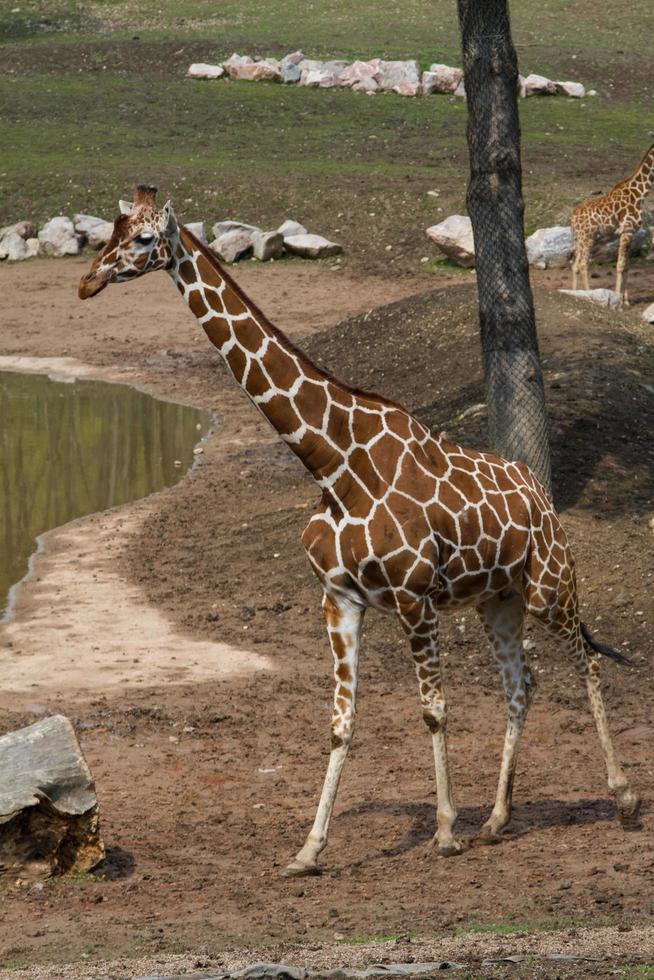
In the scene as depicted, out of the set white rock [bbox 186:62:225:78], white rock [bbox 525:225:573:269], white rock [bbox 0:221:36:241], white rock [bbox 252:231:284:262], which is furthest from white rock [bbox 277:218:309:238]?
white rock [bbox 186:62:225:78]

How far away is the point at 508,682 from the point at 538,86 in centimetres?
3058

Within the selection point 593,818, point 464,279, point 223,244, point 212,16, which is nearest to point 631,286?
point 464,279

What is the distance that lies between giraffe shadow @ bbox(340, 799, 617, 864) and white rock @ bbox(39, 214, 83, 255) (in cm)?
2113

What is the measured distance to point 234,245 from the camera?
27656 mm

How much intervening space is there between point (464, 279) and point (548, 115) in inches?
456

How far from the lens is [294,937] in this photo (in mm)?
7180

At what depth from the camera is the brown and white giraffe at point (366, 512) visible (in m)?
8.23

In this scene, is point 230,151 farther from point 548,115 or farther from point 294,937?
point 294,937

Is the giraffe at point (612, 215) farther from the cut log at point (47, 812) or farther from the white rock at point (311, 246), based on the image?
the cut log at point (47, 812)

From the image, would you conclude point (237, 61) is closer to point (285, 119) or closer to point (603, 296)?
point (285, 119)

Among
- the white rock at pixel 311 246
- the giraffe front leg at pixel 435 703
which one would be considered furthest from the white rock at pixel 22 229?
the giraffe front leg at pixel 435 703

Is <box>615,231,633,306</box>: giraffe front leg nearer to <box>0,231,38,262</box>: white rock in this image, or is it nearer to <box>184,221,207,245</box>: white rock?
<box>184,221,207,245</box>: white rock

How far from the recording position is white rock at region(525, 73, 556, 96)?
37375 mm

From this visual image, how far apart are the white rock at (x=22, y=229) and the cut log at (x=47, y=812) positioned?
22.5m
